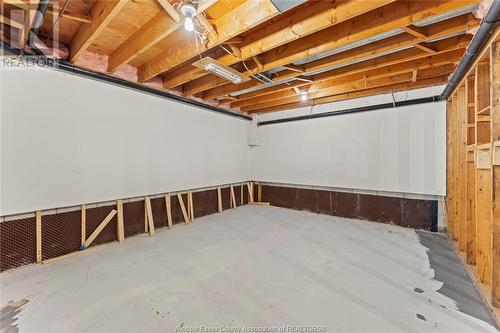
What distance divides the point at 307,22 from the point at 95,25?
196 cm

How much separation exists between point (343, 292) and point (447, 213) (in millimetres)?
2667

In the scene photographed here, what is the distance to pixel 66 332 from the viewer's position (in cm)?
143

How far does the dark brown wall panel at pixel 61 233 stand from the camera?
2.48m

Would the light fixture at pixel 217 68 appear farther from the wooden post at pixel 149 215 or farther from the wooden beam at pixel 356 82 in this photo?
the wooden post at pixel 149 215

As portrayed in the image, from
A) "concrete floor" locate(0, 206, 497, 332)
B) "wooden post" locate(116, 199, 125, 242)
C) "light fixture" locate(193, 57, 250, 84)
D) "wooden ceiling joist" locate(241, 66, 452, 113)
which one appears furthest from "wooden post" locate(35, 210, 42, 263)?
"wooden ceiling joist" locate(241, 66, 452, 113)

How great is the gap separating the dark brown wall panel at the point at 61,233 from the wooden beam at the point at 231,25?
7.23 ft

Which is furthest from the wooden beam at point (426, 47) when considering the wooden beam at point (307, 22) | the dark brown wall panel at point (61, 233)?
the dark brown wall panel at point (61, 233)

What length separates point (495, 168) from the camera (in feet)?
5.57

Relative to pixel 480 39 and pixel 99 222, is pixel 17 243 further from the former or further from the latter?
pixel 480 39

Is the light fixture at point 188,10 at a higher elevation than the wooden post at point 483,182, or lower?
higher

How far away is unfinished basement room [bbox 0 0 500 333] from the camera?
5.52 ft

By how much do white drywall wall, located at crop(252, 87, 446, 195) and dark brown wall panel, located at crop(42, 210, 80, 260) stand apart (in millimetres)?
3862

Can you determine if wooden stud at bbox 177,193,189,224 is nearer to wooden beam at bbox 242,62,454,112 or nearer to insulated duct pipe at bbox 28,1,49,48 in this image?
wooden beam at bbox 242,62,454,112

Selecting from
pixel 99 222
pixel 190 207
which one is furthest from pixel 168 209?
pixel 99 222
